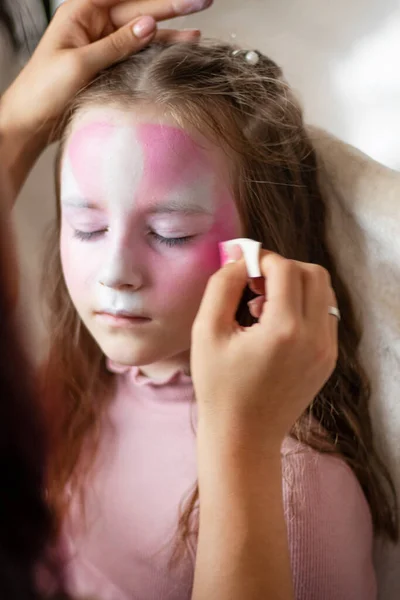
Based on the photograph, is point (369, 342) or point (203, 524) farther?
point (369, 342)

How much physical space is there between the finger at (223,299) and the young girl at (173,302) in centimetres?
6

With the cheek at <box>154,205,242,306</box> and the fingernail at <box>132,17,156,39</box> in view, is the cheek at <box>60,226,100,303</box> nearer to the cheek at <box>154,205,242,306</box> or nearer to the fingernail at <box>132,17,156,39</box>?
the cheek at <box>154,205,242,306</box>

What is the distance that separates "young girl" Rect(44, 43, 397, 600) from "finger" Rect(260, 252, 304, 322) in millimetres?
66

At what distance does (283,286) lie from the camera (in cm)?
47

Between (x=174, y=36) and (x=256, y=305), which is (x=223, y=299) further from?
(x=174, y=36)

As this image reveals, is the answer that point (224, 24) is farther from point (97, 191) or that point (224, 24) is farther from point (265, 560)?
point (265, 560)

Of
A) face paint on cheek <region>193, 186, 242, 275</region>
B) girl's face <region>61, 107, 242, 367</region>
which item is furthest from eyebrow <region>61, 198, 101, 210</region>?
face paint on cheek <region>193, 186, 242, 275</region>

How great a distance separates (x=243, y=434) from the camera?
46 cm

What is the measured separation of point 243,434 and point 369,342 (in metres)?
0.27

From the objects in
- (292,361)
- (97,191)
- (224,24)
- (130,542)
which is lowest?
(130,542)

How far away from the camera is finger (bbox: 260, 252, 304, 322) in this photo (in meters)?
0.46

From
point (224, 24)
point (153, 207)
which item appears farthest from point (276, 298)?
point (224, 24)

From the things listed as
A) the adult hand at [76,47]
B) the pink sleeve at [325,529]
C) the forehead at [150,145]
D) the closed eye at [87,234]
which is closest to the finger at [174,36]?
the adult hand at [76,47]

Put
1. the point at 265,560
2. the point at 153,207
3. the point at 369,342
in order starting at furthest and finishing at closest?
the point at 369,342 → the point at 153,207 → the point at 265,560
